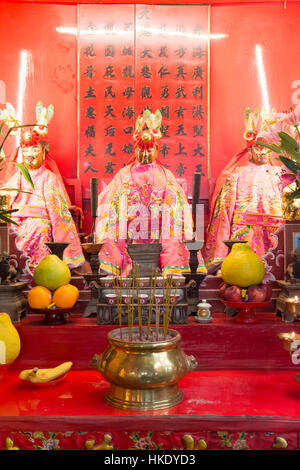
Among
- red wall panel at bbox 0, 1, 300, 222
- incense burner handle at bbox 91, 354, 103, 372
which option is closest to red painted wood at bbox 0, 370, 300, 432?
incense burner handle at bbox 91, 354, 103, 372

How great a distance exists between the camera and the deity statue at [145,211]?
2.60 m

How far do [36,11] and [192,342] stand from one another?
2.67m

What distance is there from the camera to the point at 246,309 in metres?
1.91

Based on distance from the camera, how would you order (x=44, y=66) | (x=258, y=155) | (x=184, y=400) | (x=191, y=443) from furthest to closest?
(x=44, y=66), (x=258, y=155), (x=184, y=400), (x=191, y=443)

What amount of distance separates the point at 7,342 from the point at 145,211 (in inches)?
52.5

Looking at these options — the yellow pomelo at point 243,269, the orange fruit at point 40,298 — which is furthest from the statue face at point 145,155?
the orange fruit at point 40,298

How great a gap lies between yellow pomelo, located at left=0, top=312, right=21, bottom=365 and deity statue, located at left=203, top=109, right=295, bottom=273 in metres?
1.52

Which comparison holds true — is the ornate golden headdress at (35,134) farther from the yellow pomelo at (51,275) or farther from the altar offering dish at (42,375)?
the altar offering dish at (42,375)

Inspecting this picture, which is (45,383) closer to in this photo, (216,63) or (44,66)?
(44,66)

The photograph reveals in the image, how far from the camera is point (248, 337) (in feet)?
6.07

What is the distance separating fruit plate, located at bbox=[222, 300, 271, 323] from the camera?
6.13 feet

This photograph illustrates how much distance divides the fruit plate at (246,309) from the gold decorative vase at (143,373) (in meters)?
0.46

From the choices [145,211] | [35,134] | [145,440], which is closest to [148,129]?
[145,211]
